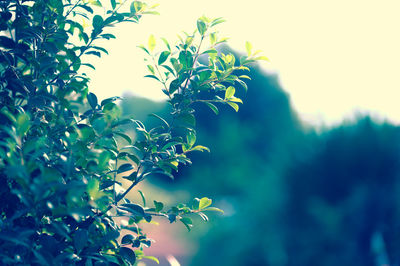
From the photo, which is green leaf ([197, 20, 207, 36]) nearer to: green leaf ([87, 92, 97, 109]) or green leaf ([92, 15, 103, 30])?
green leaf ([92, 15, 103, 30])

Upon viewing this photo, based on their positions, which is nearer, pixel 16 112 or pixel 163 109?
pixel 16 112

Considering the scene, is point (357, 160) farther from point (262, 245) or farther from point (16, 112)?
point (16, 112)

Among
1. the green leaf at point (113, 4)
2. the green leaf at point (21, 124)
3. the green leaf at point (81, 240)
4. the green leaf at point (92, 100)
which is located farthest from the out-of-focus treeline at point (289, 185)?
the green leaf at point (21, 124)

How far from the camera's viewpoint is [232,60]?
130cm

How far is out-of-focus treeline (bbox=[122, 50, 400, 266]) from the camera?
8344mm

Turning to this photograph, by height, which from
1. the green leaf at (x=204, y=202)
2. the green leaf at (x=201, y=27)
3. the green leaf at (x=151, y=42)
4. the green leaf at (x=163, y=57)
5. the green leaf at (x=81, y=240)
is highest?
the green leaf at (x=201, y=27)

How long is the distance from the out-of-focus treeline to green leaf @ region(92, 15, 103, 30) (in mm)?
6997

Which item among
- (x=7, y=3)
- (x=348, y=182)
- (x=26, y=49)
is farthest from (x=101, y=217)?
(x=348, y=182)

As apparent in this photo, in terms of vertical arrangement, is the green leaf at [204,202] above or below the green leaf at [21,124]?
above

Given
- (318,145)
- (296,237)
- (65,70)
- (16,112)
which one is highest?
(318,145)

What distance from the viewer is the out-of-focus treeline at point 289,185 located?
27.4 feet

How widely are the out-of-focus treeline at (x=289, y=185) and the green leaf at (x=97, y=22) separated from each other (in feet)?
23.0

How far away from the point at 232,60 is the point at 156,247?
10655mm

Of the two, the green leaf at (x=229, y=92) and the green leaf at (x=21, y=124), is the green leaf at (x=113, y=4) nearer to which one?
the green leaf at (x=229, y=92)
